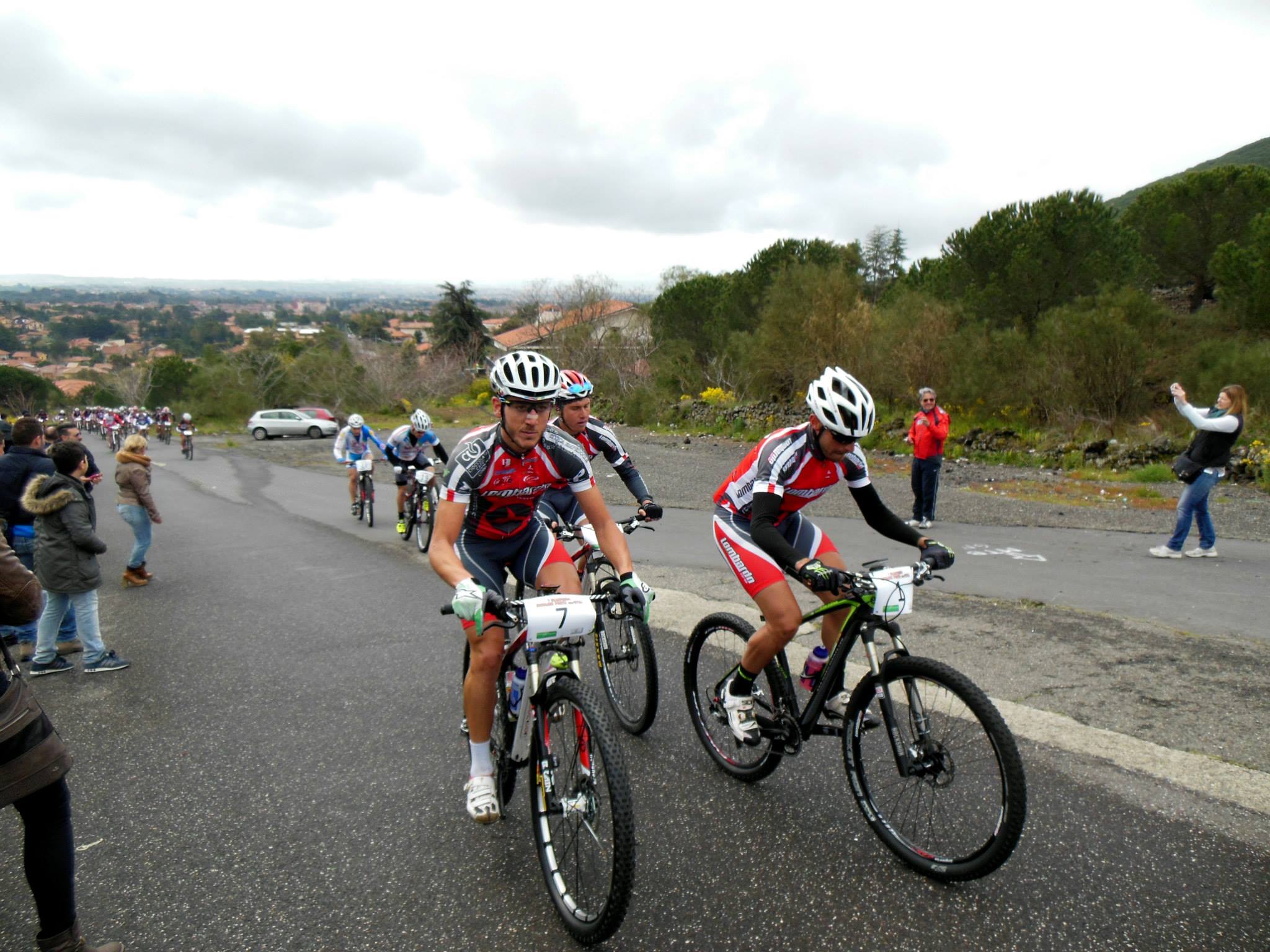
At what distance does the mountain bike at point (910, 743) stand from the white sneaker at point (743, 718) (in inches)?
1.8

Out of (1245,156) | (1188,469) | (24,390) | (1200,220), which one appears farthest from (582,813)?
(1245,156)

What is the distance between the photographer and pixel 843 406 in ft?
11.5

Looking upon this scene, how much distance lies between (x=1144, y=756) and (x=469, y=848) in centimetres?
335

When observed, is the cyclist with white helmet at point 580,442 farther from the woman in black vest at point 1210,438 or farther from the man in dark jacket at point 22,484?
the woman in black vest at point 1210,438

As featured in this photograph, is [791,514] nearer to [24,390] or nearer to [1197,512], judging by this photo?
[1197,512]

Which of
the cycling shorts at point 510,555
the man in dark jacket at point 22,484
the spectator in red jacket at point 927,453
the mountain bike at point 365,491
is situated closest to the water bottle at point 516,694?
the cycling shorts at point 510,555

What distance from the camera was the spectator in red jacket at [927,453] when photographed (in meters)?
11.0

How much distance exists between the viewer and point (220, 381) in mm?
61625

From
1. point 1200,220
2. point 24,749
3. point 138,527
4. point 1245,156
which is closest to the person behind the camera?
point 24,749

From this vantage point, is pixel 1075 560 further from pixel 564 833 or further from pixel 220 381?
pixel 220 381

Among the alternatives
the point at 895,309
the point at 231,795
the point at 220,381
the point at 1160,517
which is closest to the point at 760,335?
the point at 895,309

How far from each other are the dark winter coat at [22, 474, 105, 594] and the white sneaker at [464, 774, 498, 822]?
4186 millimetres

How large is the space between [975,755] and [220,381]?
68.9m

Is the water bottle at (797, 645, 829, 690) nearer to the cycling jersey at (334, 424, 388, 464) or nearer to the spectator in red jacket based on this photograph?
the spectator in red jacket
